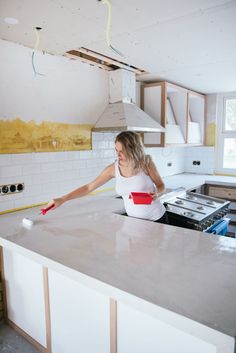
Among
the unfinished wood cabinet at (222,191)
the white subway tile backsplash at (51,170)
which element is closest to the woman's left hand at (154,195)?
the white subway tile backsplash at (51,170)

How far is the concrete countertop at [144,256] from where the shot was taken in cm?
86

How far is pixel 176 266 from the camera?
1.09 m

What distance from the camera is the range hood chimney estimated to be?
7.79 ft

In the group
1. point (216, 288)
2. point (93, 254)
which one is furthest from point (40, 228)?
point (216, 288)

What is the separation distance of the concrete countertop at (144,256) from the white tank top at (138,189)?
110mm

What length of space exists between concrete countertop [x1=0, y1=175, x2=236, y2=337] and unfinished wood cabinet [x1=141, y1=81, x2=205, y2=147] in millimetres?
1538

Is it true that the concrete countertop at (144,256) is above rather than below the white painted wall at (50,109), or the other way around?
below

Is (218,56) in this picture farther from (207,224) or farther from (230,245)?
(230,245)

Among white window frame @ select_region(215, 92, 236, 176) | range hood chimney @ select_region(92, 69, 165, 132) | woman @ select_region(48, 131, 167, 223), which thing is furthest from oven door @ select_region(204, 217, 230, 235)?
white window frame @ select_region(215, 92, 236, 176)

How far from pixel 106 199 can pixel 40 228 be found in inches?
35.5

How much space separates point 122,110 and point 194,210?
1108mm

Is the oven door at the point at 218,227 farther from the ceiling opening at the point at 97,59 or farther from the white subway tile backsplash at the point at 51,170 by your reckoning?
the ceiling opening at the point at 97,59

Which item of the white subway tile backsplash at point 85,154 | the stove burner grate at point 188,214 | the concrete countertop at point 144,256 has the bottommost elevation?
the stove burner grate at point 188,214

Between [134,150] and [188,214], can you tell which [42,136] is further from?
[188,214]
